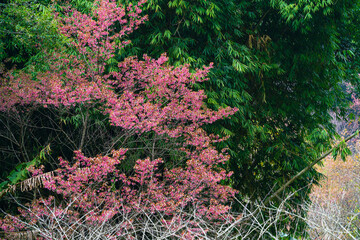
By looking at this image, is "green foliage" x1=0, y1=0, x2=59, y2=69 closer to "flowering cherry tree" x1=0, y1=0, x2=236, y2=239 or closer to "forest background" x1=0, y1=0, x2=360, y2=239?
"forest background" x1=0, y1=0, x2=360, y2=239

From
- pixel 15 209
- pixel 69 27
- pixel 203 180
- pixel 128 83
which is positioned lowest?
pixel 15 209

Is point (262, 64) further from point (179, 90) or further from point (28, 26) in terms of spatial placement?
point (28, 26)

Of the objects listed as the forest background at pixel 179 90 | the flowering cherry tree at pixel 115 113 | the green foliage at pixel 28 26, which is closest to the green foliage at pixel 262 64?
the forest background at pixel 179 90

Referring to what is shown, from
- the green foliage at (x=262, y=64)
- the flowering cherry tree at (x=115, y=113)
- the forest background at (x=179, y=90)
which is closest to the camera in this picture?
the flowering cherry tree at (x=115, y=113)

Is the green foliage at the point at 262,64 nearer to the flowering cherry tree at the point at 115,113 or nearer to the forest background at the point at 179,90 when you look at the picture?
the forest background at the point at 179,90

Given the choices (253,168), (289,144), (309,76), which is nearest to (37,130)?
(253,168)

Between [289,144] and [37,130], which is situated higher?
[289,144]

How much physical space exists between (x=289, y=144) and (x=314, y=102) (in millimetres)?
1206

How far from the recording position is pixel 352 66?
8.71 m

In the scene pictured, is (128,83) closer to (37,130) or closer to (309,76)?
(37,130)

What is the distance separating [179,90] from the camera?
557cm

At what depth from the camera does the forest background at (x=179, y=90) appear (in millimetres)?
5250

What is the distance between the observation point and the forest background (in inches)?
207

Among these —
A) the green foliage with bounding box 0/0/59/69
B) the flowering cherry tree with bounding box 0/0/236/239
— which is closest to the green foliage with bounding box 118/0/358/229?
the flowering cherry tree with bounding box 0/0/236/239
